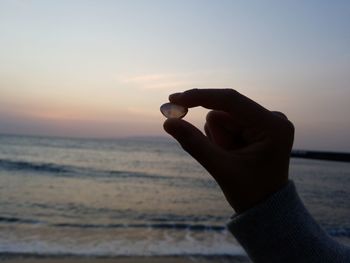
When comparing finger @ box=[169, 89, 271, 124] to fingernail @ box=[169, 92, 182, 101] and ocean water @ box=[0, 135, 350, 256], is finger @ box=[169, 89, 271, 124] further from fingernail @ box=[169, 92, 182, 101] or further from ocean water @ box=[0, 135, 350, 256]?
ocean water @ box=[0, 135, 350, 256]

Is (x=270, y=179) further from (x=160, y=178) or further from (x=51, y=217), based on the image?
(x=160, y=178)

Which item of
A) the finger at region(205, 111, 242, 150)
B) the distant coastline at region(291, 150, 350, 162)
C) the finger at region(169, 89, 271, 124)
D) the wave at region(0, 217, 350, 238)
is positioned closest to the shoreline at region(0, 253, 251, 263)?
the wave at region(0, 217, 350, 238)

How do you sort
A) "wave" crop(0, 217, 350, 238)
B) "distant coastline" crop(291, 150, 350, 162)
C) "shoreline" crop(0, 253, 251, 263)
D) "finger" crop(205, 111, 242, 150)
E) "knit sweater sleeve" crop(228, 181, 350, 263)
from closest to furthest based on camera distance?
"knit sweater sleeve" crop(228, 181, 350, 263), "finger" crop(205, 111, 242, 150), "shoreline" crop(0, 253, 251, 263), "wave" crop(0, 217, 350, 238), "distant coastline" crop(291, 150, 350, 162)

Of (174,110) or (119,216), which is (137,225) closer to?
(119,216)

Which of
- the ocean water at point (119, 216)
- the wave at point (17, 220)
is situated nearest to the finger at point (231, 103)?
the ocean water at point (119, 216)

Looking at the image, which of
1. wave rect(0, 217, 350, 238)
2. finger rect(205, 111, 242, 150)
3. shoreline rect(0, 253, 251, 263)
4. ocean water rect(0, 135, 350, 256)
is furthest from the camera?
wave rect(0, 217, 350, 238)

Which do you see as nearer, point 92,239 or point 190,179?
point 92,239

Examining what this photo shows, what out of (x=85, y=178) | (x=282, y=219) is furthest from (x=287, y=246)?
(x=85, y=178)

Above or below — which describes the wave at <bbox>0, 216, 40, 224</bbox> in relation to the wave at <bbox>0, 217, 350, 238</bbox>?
above
